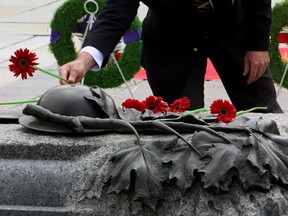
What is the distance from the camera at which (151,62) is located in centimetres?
428

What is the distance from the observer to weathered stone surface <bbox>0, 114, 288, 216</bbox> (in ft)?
7.88

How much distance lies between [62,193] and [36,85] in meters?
5.37

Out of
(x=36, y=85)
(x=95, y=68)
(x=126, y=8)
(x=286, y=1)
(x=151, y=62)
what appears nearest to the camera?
(x=95, y=68)

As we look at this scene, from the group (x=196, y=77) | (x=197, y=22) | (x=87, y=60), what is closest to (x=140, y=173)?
(x=87, y=60)

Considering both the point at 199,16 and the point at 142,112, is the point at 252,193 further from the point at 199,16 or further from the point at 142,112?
the point at 199,16

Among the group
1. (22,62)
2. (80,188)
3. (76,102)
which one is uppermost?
(22,62)

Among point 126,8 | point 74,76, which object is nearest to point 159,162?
point 74,76

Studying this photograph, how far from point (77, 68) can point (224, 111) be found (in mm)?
704

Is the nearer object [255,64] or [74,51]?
[255,64]

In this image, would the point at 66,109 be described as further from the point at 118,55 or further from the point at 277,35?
the point at 118,55

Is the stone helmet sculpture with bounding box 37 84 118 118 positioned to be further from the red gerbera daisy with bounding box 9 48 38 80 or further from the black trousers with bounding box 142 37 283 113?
the black trousers with bounding box 142 37 283 113

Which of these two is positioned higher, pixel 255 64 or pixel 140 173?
pixel 255 64

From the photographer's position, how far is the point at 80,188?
8.44ft

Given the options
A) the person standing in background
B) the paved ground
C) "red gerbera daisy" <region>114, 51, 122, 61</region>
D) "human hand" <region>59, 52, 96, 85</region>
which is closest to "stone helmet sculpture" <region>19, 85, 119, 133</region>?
"human hand" <region>59, 52, 96, 85</region>
